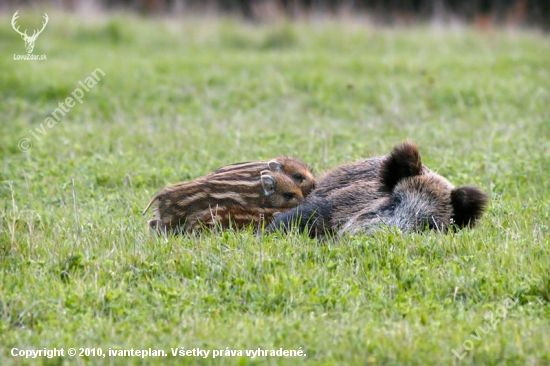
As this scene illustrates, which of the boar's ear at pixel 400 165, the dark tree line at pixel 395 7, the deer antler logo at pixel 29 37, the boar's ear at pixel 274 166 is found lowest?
the boar's ear at pixel 274 166

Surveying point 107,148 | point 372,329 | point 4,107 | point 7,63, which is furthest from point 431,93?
point 372,329

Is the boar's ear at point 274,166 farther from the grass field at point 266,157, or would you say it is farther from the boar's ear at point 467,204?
Result: the boar's ear at point 467,204

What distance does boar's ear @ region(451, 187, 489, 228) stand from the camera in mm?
6379

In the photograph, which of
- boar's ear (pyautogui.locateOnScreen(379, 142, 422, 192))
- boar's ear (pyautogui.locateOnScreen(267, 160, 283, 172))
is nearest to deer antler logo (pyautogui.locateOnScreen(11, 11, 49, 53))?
boar's ear (pyautogui.locateOnScreen(267, 160, 283, 172))

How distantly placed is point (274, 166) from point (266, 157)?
2277mm

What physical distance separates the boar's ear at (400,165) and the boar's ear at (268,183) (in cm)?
100

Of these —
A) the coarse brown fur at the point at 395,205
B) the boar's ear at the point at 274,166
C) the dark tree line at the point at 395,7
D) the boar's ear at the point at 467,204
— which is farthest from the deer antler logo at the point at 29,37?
the boar's ear at the point at 467,204

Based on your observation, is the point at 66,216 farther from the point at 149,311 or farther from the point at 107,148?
the point at 107,148

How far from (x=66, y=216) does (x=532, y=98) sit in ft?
27.8

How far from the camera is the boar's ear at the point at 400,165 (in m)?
6.54

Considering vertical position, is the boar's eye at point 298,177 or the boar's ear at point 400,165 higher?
the boar's ear at point 400,165

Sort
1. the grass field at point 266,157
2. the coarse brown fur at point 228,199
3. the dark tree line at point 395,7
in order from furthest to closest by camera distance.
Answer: the dark tree line at point 395,7, the coarse brown fur at point 228,199, the grass field at point 266,157

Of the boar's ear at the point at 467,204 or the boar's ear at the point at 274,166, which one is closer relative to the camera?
the boar's ear at the point at 467,204

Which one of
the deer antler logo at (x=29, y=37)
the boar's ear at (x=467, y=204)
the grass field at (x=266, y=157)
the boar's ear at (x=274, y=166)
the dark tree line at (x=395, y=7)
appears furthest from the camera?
the dark tree line at (x=395, y=7)
